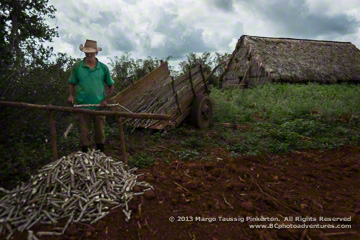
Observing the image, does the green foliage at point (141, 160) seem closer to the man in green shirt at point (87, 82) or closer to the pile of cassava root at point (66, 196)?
the man in green shirt at point (87, 82)

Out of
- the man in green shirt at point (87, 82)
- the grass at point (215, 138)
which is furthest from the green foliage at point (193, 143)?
the man in green shirt at point (87, 82)

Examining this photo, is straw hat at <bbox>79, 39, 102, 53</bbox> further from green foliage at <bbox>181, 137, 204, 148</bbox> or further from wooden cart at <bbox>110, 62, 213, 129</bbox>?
green foliage at <bbox>181, 137, 204, 148</bbox>

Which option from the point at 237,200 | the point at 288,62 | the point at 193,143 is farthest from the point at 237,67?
the point at 237,200

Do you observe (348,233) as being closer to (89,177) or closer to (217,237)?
(217,237)

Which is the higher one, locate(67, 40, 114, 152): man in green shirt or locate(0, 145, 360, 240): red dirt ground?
locate(67, 40, 114, 152): man in green shirt

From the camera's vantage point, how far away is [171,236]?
7.41 feet

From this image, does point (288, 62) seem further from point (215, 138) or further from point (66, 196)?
point (66, 196)

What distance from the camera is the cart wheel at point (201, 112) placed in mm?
5945

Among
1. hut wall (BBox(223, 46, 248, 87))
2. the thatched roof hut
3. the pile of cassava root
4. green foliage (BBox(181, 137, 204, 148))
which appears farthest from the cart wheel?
hut wall (BBox(223, 46, 248, 87))

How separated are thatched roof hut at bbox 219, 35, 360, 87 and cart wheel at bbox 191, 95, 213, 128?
8820 mm

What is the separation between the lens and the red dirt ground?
2268mm

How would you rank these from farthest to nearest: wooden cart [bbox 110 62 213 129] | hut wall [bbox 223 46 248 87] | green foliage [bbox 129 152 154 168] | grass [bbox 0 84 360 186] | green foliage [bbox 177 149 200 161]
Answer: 1. hut wall [bbox 223 46 248 87]
2. wooden cart [bbox 110 62 213 129]
3. green foliage [bbox 177 149 200 161]
4. green foliage [bbox 129 152 154 168]
5. grass [bbox 0 84 360 186]

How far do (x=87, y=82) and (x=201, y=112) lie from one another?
10.0 feet

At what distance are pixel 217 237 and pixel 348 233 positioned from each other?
1200 millimetres
